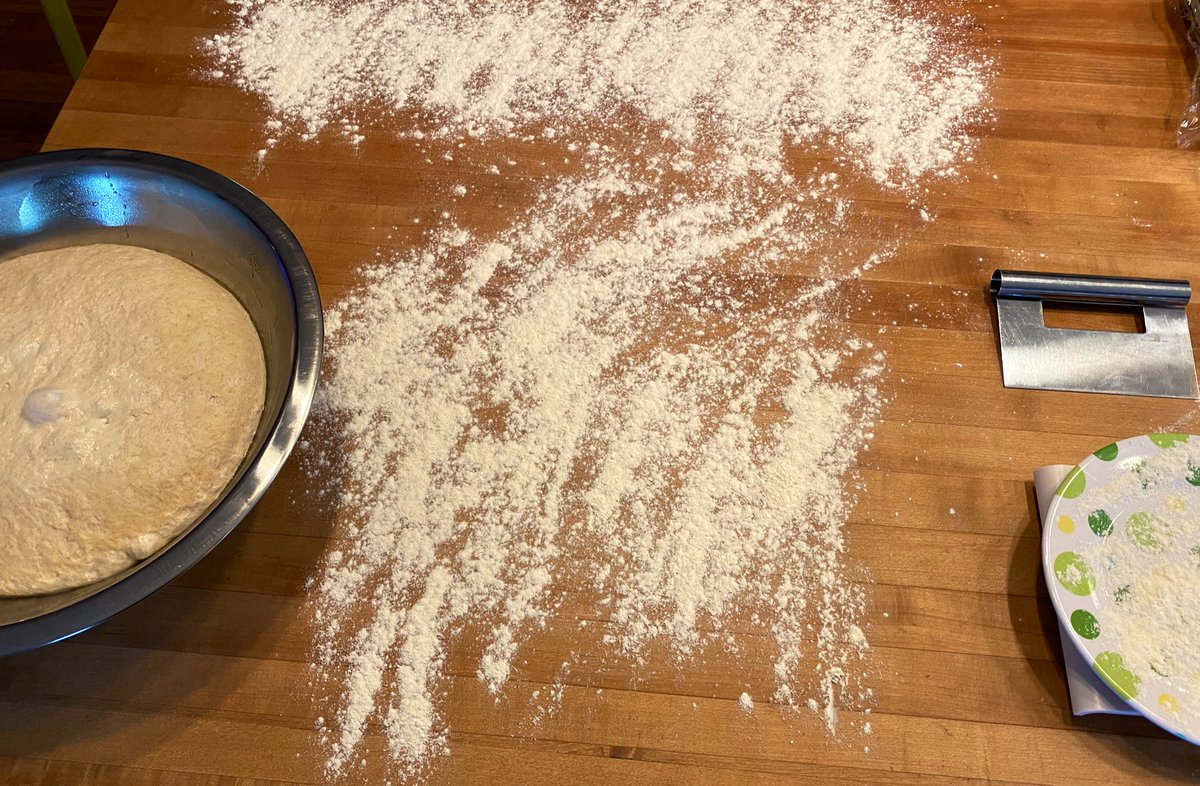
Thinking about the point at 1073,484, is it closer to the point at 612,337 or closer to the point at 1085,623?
the point at 1085,623

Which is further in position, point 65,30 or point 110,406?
point 65,30

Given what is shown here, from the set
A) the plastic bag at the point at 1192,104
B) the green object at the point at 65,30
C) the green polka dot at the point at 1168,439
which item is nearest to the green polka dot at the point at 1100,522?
the green polka dot at the point at 1168,439

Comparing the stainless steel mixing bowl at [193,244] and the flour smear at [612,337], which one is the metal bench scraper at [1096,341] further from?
the stainless steel mixing bowl at [193,244]

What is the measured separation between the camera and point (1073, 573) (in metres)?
0.79

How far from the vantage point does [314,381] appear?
0.75 metres

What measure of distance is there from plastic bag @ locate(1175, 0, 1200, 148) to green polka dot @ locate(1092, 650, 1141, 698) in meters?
0.80

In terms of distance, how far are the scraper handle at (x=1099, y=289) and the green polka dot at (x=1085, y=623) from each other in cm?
41

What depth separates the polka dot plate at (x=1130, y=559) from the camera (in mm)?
731

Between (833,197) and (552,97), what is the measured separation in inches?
17.5

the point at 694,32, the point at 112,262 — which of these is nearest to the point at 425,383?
the point at 112,262

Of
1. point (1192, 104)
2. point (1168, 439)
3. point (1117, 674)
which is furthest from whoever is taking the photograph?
point (1192, 104)

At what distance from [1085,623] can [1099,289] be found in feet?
1.42

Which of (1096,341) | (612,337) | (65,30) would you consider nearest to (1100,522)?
(1096,341)

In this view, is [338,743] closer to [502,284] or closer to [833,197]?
[502,284]
